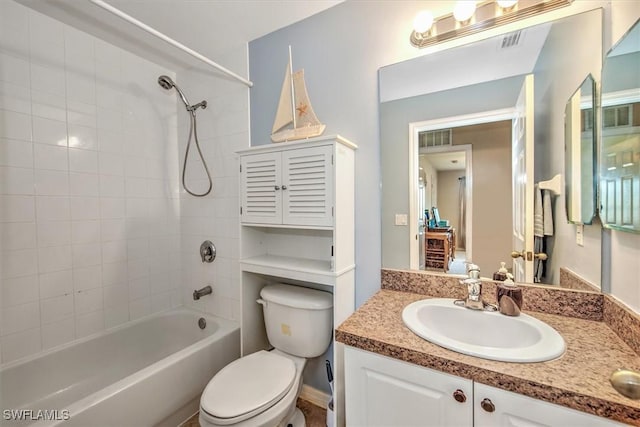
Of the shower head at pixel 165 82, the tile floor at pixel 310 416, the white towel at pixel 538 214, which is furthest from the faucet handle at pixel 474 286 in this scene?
the shower head at pixel 165 82

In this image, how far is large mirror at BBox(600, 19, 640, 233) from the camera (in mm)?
761

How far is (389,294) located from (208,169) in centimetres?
161

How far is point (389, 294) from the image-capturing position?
130 centimetres

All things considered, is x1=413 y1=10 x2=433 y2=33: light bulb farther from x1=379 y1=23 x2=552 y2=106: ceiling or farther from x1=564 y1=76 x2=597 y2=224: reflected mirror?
x1=564 y1=76 x2=597 y2=224: reflected mirror

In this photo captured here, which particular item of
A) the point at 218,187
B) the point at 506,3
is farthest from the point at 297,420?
the point at 506,3

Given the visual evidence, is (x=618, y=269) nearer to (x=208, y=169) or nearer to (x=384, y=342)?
(x=384, y=342)

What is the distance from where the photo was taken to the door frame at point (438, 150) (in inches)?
46.6

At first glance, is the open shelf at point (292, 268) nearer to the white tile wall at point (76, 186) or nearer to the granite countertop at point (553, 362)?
the granite countertop at point (553, 362)

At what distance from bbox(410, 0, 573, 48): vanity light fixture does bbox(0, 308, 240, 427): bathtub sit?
2.04 m

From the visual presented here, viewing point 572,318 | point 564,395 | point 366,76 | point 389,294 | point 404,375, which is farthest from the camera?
point 366,76

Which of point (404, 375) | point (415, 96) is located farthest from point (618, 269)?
point (415, 96)

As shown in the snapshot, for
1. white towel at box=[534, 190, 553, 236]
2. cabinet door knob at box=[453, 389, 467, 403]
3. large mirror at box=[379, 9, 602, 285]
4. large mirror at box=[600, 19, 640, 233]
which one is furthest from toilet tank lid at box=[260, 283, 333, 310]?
large mirror at box=[600, 19, 640, 233]

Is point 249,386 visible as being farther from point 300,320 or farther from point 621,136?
point 621,136

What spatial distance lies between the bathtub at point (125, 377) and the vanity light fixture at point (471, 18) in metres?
2.04
